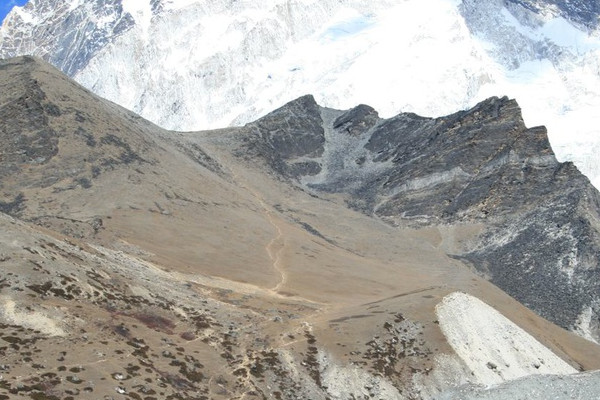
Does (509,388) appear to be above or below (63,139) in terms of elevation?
below

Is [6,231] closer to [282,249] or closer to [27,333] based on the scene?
[27,333]

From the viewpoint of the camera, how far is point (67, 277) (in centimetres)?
5400

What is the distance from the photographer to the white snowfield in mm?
63375

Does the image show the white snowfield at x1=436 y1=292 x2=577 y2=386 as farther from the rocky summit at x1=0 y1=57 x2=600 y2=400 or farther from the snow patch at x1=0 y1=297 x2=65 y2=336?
the snow patch at x1=0 y1=297 x2=65 y2=336

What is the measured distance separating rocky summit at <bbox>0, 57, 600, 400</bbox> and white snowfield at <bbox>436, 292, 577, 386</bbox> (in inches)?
8.6

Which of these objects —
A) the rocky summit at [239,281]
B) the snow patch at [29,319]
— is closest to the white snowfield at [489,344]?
the rocky summit at [239,281]

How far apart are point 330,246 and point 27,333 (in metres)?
106

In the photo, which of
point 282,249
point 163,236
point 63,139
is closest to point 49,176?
point 63,139

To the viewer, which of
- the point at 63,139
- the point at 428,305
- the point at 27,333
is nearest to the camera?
the point at 27,333

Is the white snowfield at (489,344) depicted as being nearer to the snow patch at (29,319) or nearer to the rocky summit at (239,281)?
the rocky summit at (239,281)

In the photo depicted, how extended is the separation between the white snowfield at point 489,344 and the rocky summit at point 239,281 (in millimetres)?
218

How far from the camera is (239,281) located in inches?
3656

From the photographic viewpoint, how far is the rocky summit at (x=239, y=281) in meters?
47.8

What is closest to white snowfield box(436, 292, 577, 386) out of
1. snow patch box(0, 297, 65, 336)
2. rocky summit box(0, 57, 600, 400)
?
rocky summit box(0, 57, 600, 400)
